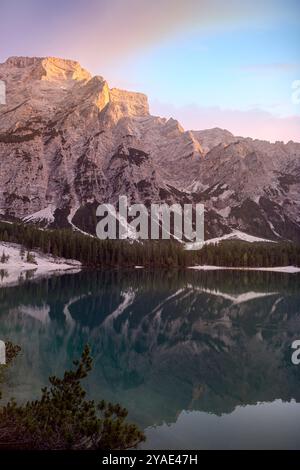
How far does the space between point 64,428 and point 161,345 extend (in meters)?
40.3

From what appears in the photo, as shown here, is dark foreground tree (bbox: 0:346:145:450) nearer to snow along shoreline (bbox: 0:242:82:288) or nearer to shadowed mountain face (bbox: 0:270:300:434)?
shadowed mountain face (bbox: 0:270:300:434)

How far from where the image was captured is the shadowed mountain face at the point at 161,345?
37344 millimetres

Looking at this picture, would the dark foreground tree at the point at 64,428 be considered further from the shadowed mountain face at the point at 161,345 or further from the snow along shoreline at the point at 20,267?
the snow along shoreline at the point at 20,267

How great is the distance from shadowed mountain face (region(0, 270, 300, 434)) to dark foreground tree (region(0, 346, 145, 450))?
10.7m

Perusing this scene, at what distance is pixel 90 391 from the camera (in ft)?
121

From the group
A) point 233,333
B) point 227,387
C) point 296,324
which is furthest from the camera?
point 296,324

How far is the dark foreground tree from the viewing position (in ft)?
63.8

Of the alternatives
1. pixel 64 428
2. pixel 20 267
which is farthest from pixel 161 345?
pixel 20 267

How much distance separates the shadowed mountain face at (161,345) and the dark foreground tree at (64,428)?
10.7m

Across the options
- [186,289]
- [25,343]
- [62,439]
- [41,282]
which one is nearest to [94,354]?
[25,343]

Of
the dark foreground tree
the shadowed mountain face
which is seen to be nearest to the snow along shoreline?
the shadowed mountain face

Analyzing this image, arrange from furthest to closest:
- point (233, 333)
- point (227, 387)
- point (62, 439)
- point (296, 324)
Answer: point (296, 324) < point (233, 333) < point (227, 387) < point (62, 439)

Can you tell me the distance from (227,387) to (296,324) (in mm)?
39500
